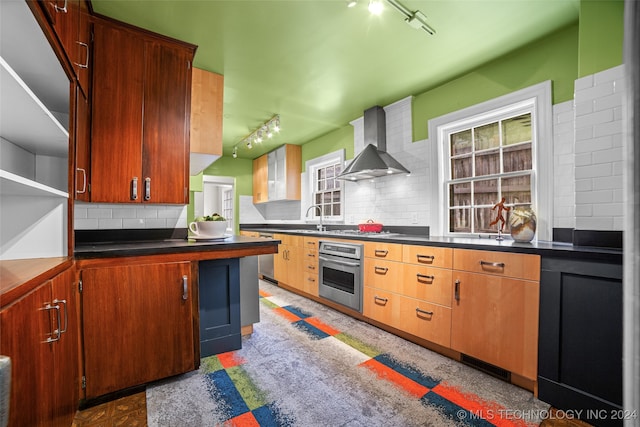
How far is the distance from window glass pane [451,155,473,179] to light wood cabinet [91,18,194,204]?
8.91 ft

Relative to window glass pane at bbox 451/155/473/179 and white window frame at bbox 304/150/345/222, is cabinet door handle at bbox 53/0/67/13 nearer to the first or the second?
window glass pane at bbox 451/155/473/179

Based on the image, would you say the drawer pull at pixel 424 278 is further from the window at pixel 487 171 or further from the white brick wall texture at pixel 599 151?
the white brick wall texture at pixel 599 151

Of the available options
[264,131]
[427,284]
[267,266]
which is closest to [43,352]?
[427,284]

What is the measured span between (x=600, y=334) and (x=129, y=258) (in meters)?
2.75

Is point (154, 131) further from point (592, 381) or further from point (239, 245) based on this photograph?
point (592, 381)

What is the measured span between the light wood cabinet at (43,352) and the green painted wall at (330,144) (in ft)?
12.1

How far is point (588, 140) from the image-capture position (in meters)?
1.78

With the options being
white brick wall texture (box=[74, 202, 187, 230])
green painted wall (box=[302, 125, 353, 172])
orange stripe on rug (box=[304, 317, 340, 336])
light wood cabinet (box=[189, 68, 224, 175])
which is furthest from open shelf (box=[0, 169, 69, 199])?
green painted wall (box=[302, 125, 353, 172])

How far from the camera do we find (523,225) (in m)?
2.08

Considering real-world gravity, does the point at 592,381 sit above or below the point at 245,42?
below

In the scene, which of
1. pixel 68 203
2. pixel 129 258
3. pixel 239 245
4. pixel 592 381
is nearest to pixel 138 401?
pixel 129 258

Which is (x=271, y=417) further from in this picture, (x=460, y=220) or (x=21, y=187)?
(x=460, y=220)

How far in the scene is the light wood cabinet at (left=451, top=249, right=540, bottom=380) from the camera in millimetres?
1745

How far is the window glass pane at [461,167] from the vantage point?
9.70 ft
